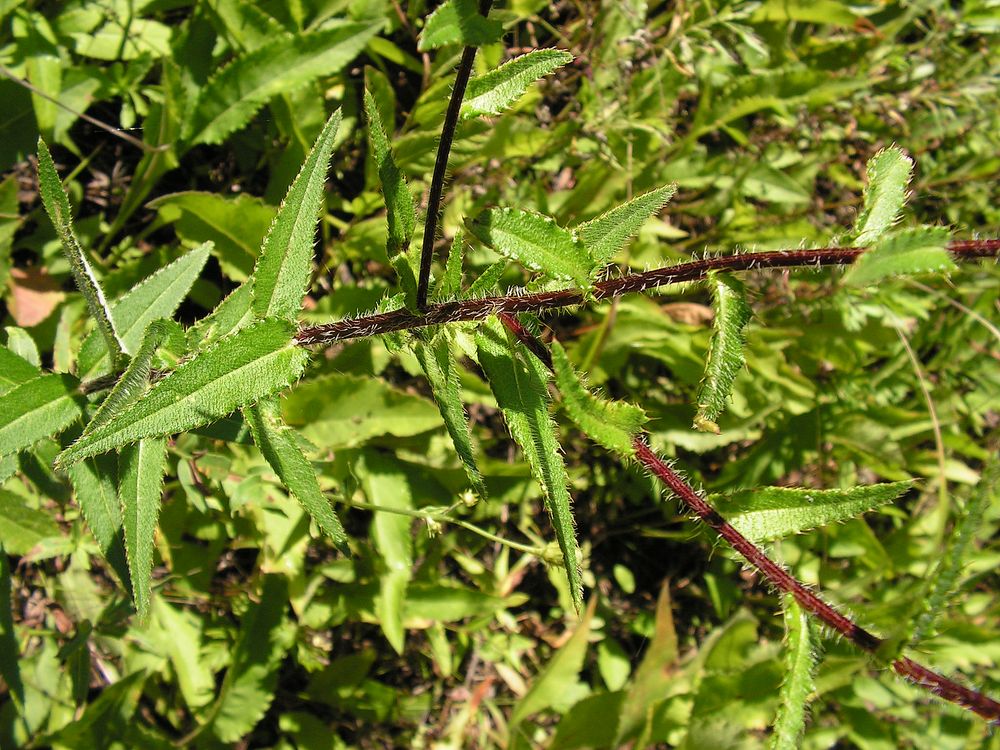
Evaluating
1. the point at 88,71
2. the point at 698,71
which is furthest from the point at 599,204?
the point at 88,71

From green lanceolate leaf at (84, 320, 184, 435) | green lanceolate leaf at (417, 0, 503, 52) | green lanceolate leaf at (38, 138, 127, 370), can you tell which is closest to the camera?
green lanceolate leaf at (417, 0, 503, 52)

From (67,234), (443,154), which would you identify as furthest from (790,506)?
(67,234)

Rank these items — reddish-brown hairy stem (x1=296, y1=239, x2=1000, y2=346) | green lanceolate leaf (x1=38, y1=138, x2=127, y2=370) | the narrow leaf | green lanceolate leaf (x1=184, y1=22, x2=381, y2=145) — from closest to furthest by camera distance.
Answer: reddish-brown hairy stem (x1=296, y1=239, x2=1000, y2=346) < green lanceolate leaf (x1=38, y1=138, x2=127, y2=370) < the narrow leaf < green lanceolate leaf (x1=184, y1=22, x2=381, y2=145)

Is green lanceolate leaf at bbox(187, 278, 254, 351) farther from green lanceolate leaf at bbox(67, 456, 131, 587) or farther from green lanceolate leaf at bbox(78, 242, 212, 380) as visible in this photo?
green lanceolate leaf at bbox(67, 456, 131, 587)

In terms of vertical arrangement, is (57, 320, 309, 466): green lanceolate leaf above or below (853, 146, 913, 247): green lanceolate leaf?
below

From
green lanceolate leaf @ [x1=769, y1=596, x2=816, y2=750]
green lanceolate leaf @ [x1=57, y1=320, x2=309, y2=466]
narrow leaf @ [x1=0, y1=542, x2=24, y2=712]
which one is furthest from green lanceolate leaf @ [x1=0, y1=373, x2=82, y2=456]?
green lanceolate leaf @ [x1=769, y1=596, x2=816, y2=750]

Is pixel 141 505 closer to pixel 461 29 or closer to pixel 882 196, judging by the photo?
pixel 461 29

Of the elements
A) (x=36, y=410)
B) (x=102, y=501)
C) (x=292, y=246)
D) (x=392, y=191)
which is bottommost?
(x=102, y=501)
